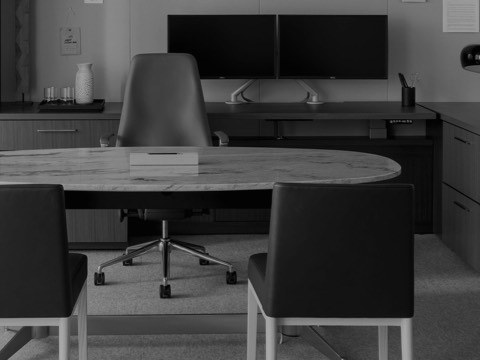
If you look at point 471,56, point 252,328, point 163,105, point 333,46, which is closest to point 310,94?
point 333,46

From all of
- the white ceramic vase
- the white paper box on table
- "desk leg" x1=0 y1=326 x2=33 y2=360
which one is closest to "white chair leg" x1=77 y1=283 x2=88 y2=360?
"desk leg" x1=0 y1=326 x2=33 y2=360

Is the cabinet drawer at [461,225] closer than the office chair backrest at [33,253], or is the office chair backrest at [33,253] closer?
the office chair backrest at [33,253]

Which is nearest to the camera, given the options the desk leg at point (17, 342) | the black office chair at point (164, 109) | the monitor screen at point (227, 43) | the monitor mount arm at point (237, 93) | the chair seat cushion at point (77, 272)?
the chair seat cushion at point (77, 272)

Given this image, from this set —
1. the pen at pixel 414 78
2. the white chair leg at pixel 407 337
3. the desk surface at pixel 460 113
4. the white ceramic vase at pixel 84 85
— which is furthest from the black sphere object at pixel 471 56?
the white ceramic vase at pixel 84 85

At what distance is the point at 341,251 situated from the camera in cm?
255

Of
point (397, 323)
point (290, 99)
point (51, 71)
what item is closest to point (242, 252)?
point (290, 99)

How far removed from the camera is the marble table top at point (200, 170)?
2.96 meters

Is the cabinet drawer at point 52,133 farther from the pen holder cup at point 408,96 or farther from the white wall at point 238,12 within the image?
the pen holder cup at point 408,96

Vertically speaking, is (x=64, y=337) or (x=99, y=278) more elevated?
(x=64, y=337)

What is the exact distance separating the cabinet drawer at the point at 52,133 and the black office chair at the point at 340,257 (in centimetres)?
265

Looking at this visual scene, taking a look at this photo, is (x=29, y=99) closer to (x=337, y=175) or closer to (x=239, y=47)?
(x=239, y=47)

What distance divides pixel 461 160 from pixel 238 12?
1.71 m

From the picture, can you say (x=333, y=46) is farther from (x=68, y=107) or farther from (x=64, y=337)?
(x=64, y=337)

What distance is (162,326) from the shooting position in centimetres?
347
